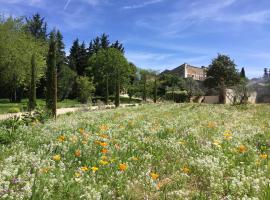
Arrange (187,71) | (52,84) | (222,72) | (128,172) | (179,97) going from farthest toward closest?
(187,71) → (222,72) → (179,97) → (52,84) → (128,172)

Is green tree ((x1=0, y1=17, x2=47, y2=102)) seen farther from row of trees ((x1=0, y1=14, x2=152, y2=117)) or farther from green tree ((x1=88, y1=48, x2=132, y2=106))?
green tree ((x1=88, y1=48, x2=132, y2=106))

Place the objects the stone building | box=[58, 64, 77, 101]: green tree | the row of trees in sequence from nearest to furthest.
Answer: the row of trees → box=[58, 64, 77, 101]: green tree → the stone building

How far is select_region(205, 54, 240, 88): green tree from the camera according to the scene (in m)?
80.8

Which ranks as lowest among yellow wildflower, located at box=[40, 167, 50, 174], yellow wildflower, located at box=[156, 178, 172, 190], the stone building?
yellow wildflower, located at box=[156, 178, 172, 190]

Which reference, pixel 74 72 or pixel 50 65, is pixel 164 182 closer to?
pixel 50 65

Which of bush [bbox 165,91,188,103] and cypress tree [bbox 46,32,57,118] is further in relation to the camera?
bush [bbox 165,91,188,103]

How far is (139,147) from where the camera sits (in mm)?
7316

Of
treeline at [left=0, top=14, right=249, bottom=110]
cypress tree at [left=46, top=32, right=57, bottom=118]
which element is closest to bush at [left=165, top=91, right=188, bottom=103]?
treeline at [left=0, top=14, right=249, bottom=110]

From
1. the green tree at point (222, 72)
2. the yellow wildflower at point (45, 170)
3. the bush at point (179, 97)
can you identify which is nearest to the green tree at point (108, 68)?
the bush at point (179, 97)

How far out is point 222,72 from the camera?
80.9 metres

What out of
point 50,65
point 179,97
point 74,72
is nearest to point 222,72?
point 179,97

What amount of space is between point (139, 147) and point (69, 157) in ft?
5.93

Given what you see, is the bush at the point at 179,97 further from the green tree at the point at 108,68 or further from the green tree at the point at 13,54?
the green tree at the point at 13,54

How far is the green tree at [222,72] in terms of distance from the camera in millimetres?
80800
